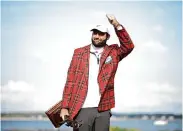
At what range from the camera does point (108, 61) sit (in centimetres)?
365

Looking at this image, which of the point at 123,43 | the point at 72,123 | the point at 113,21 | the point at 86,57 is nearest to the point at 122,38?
the point at 123,43

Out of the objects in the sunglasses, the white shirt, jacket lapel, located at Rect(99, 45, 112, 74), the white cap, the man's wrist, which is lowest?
the sunglasses

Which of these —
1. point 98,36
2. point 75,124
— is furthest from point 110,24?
point 75,124

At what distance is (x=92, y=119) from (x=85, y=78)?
0.89 ft

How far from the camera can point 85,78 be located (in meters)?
3.58

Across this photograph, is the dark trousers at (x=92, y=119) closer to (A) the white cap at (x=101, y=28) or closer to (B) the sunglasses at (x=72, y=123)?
(B) the sunglasses at (x=72, y=123)

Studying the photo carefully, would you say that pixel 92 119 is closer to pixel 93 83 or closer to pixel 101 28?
pixel 93 83

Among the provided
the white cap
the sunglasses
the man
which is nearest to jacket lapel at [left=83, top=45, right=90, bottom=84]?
the man

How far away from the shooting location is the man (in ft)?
11.7

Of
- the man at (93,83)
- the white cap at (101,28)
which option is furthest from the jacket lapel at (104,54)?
the white cap at (101,28)

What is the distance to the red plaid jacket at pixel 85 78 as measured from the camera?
358cm

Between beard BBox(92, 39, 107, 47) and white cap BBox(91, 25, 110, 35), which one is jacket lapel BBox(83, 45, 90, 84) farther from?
white cap BBox(91, 25, 110, 35)

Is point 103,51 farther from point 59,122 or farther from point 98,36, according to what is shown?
point 59,122

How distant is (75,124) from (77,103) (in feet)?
0.45
